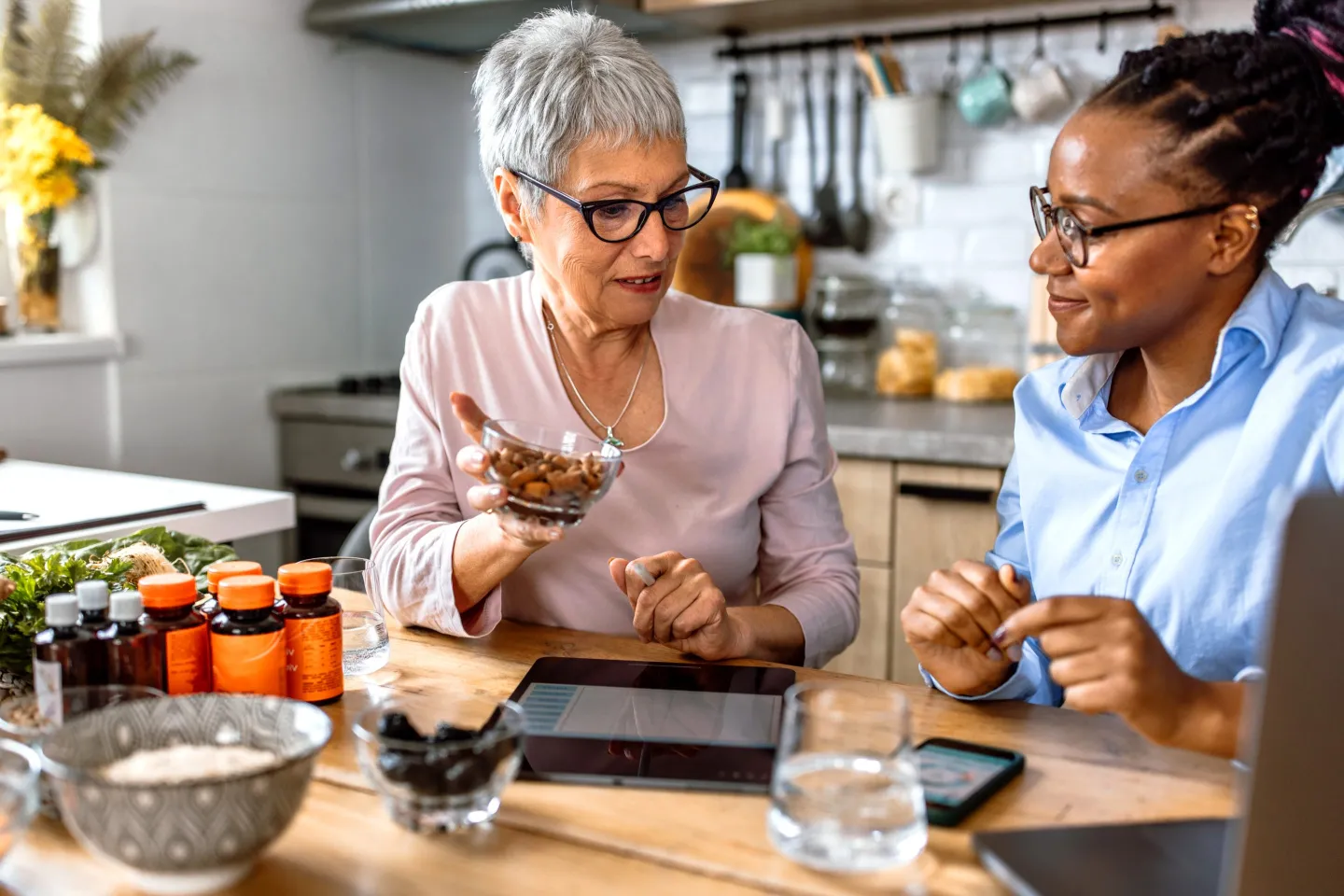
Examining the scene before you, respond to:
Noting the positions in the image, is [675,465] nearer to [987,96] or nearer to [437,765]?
[437,765]

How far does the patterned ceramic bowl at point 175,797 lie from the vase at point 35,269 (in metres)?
2.30

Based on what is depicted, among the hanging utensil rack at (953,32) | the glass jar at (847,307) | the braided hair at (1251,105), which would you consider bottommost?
the glass jar at (847,307)

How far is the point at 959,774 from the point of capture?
42.0 inches

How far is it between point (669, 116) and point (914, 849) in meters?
0.99

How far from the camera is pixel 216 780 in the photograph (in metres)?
0.83

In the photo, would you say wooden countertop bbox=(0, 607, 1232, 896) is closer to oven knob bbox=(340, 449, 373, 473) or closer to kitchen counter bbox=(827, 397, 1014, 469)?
kitchen counter bbox=(827, 397, 1014, 469)

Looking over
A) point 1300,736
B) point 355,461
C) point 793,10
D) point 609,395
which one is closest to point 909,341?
point 793,10

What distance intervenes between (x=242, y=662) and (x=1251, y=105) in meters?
1.09

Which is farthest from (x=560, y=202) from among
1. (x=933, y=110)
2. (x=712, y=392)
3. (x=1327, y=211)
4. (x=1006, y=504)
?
(x=1327, y=211)

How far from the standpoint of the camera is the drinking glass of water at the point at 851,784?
0.90 m

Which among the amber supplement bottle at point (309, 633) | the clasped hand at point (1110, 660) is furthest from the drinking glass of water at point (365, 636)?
the clasped hand at point (1110, 660)

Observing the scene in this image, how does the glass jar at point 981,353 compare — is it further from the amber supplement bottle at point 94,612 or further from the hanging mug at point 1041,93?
the amber supplement bottle at point 94,612

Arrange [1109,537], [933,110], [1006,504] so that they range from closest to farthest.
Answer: [1109,537], [1006,504], [933,110]

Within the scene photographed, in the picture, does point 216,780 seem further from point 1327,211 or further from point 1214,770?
point 1327,211
